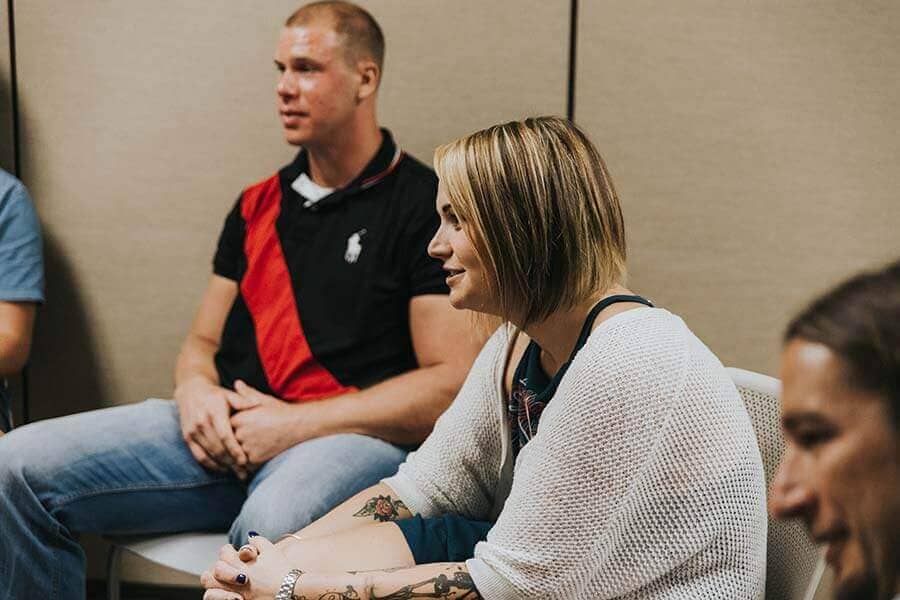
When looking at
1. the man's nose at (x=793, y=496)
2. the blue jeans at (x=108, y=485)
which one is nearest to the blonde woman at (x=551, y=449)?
the blue jeans at (x=108, y=485)

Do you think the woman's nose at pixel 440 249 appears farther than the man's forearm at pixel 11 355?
No

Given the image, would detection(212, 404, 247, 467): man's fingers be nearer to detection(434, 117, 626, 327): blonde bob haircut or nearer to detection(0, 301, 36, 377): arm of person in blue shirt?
detection(0, 301, 36, 377): arm of person in blue shirt

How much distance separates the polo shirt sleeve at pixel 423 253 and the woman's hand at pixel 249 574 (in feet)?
2.34

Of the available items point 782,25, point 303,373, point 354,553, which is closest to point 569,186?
point 354,553

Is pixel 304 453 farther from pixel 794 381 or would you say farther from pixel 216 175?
pixel 794 381

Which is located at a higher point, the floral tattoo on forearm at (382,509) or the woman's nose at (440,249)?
the woman's nose at (440,249)

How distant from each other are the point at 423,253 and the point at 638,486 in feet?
3.08

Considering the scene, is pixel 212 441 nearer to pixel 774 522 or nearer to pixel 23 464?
pixel 23 464

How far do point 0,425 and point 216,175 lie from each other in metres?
0.76

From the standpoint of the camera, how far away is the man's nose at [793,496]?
2.46 ft

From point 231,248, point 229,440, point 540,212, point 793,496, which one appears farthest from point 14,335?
point 793,496

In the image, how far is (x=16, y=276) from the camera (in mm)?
2320

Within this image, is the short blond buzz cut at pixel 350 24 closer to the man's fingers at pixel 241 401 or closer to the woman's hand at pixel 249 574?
the man's fingers at pixel 241 401

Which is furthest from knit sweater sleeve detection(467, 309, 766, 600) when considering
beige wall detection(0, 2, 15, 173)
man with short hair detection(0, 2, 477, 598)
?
beige wall detection(0, 2, 15, 173)
